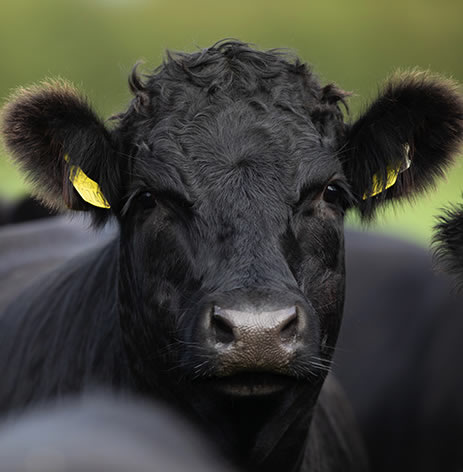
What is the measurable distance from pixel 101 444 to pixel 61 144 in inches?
101

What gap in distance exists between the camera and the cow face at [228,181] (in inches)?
139

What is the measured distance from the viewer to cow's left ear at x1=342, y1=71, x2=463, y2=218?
4.06m

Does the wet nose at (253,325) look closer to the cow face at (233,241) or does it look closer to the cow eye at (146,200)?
the cow face at (233,241)

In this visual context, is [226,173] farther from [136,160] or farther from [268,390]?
[268,390]

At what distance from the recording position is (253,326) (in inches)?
129

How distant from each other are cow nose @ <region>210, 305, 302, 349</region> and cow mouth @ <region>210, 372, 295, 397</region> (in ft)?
0.59

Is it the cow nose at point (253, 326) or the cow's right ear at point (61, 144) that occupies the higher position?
the cow's right ear at point (61, 144)

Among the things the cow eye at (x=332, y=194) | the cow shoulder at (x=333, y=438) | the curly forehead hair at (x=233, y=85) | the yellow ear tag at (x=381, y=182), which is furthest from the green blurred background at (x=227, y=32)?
the cow eye at (x=332, y=194)

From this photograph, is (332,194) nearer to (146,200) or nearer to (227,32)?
(146,200)

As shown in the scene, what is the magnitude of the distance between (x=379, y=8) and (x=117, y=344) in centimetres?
4484

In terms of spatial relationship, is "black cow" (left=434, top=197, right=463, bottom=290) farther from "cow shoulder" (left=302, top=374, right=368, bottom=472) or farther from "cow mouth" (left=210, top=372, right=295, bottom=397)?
"cow shoulder" (left=302, top=374, right=368, bottom=472)

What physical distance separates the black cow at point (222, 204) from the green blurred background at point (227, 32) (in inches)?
1089

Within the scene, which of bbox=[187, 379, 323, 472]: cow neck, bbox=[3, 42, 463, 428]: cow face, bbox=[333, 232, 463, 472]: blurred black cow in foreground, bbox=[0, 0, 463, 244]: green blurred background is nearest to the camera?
bbox=[3, 42, 463, 428]: cow face

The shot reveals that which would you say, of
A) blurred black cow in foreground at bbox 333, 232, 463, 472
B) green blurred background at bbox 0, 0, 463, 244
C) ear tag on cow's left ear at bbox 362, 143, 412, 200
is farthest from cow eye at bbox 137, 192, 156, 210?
green blurred background at bbox 0, 0, 463, 244
